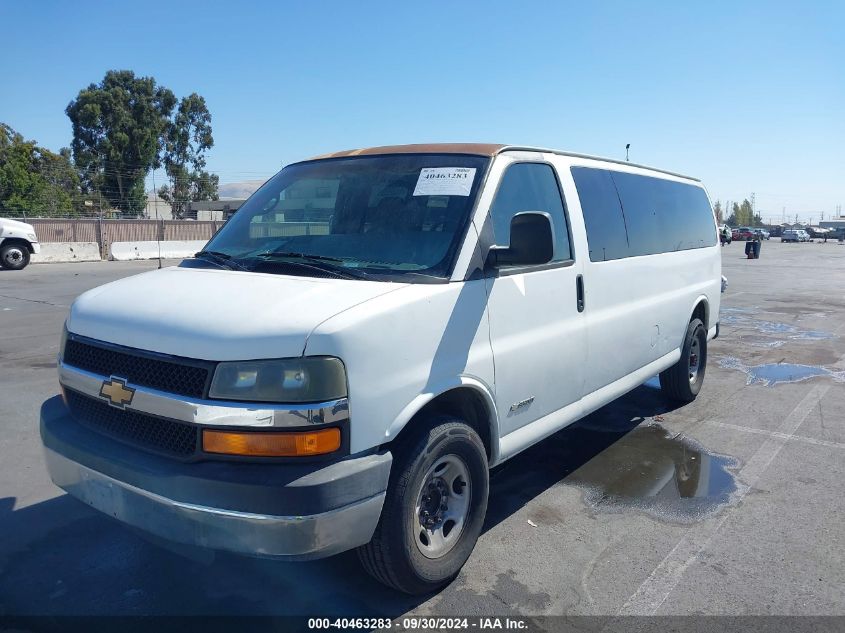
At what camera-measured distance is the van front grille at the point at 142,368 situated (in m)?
2.80

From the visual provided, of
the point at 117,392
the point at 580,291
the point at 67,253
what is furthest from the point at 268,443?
the point at 67,253

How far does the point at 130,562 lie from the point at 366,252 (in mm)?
2059

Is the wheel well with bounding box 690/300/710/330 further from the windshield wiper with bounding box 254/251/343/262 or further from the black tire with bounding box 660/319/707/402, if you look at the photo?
the windshield wiper with bounding box 254/251/343/262

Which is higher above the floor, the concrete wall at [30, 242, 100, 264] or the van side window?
the van side window

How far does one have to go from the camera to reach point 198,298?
3119mm

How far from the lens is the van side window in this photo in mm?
3799

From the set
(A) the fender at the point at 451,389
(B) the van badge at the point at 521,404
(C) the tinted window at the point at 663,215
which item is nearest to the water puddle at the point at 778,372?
(C) the tinted window at the point at 663,215

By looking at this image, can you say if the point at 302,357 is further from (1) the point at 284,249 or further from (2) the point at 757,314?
(2) the point at 757,314

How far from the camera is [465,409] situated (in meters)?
3.59

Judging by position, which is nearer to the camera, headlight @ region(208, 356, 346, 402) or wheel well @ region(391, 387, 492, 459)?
headlight @ region(208, 356, 346, 402)

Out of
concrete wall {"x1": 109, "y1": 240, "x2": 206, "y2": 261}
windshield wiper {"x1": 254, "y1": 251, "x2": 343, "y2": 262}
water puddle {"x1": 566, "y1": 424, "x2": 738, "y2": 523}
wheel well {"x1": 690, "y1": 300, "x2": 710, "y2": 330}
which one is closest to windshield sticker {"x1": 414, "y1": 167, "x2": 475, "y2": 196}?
windshield wiper {"x1": 254, "y1": 251, "x2": 343, "y2": 262}

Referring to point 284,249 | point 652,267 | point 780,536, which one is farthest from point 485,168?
point 780,536

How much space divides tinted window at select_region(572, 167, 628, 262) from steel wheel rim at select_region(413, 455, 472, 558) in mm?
1845

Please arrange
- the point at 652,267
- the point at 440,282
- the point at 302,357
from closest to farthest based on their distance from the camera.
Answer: the point at 302,357 < the point at 440,282 < the point at 652,267
